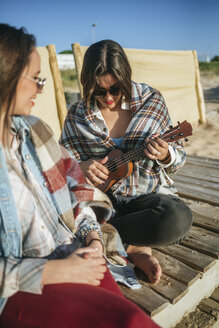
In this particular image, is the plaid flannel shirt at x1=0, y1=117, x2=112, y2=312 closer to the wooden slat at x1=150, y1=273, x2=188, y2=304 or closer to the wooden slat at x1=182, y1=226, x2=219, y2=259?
the wooden slat at x1=150, y1=273, x2=188, y2=304

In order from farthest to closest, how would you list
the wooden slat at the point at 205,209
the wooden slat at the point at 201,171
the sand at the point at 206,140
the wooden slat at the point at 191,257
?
the sand at the point at 206,140
the wooden slat at the point at 201,171
the wooden slat at the point at 205,209
the wooden slat at the point at 191,257

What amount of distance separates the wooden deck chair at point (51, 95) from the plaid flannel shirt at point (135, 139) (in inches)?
87.6

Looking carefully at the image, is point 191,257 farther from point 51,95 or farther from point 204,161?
point 51,95

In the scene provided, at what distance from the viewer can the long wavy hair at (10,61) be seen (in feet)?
4.16

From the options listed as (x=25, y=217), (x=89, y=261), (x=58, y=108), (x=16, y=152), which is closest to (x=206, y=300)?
(x=89, y=261)

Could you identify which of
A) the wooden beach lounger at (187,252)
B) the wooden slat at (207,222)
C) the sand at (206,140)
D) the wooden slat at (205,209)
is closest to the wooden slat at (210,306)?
the wooden beach lounger at (187,252)

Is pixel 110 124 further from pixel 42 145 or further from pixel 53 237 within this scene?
pixel 53 237

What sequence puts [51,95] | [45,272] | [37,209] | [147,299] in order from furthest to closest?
1. [51,95]
2. [147,299]
3. [37,209]
4. [45,272]

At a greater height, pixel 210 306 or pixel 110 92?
pixel 110 92

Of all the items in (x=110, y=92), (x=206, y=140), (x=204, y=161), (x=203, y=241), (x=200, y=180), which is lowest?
(x=206, y=140)

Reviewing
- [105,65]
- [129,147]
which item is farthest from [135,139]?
[105,65]

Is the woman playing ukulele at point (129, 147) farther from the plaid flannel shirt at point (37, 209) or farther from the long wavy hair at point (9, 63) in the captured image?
the long wavy hair at point (9, 63)

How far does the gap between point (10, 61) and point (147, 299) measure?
151 centimetres

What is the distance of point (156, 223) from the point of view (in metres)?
2.12
